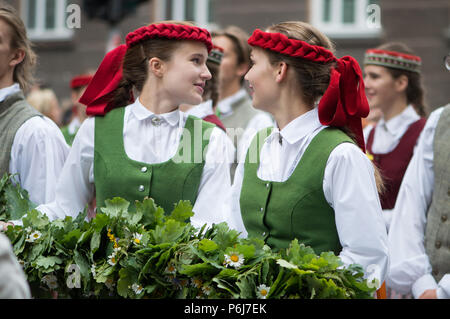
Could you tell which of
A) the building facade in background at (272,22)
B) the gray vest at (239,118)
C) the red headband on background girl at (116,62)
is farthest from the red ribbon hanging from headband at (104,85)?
the building facade in background at (272,22)

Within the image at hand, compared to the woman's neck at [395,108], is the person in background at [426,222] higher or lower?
lower

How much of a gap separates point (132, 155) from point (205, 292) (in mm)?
961

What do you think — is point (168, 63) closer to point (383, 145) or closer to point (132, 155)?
point (132, 155)

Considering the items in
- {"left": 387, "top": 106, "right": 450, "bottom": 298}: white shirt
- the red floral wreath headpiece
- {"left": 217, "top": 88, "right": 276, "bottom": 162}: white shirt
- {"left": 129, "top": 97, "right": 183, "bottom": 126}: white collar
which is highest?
the red floral wreath headpiece

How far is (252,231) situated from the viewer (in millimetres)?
2889

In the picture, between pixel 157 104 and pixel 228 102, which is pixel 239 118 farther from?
pixel 157 104

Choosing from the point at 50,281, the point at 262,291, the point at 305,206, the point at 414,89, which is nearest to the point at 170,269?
the point at 262,291

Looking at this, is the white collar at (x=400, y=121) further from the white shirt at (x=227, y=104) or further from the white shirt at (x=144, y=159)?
the white shirt at (x=144, y=159)

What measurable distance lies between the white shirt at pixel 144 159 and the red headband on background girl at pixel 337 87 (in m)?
0.60

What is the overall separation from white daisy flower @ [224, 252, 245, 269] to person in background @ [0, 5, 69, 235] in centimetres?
129

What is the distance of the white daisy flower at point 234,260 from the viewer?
2371 mm

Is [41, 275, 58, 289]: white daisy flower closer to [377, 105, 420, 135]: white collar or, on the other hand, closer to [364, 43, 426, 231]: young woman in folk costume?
[364, 43, 426, 231]: young woman in folk costume

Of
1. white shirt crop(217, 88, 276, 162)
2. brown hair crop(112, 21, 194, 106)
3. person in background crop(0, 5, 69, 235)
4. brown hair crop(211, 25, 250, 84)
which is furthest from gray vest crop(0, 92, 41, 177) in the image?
brown hair crop(211, 25, 250, 84)

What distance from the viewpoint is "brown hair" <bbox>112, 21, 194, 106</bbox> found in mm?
3264
